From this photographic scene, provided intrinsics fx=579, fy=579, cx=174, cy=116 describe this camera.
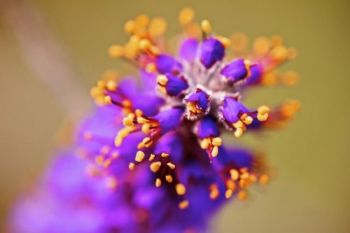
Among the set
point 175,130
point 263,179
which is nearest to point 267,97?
point 263,179

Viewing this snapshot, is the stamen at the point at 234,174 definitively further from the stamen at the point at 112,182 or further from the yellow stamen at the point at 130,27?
the yellow stamen at the point at 130,27

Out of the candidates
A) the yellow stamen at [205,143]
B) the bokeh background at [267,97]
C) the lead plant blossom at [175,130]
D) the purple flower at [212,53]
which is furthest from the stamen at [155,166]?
the bokeh background at [267,97]

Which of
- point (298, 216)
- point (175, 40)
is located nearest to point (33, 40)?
point (175, 40)

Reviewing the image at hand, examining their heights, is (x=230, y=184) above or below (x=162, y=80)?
below

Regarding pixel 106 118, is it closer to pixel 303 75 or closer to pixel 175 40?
pixel 175 40

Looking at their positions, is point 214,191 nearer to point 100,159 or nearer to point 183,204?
point 183,204
